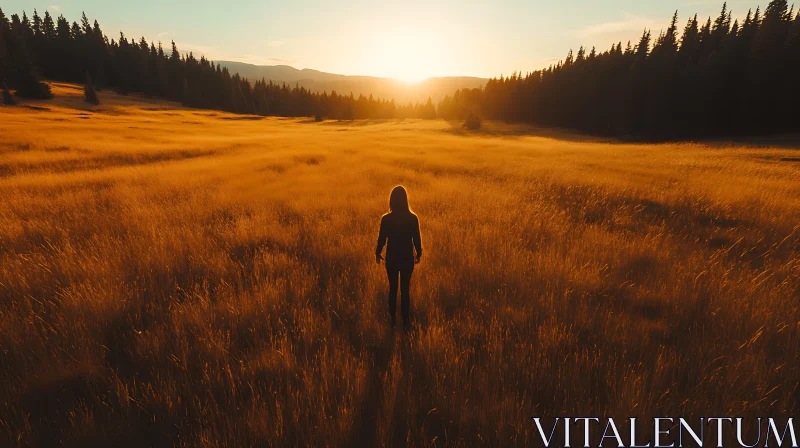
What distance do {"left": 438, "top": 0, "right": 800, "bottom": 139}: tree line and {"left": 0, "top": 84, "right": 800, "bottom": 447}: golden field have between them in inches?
2100

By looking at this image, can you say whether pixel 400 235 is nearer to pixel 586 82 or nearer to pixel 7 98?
pixel 7 98

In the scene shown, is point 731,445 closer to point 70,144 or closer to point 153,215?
point 153,215

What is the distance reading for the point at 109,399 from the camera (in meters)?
2.42

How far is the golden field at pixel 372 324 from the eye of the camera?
2320 mm

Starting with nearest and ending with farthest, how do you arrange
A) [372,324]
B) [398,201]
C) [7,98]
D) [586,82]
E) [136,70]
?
[372,324]
[398,201]
[7,98]
[586,82]
[136,70]

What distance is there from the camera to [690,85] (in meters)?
45.5

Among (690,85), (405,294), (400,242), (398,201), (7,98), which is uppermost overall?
(690,85)

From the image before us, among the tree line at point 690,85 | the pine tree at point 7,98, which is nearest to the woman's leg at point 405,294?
the tree line at point 690,85

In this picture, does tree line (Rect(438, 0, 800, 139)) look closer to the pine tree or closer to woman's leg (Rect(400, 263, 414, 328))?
woman's leg (Rect(400, 263, 414, 328))

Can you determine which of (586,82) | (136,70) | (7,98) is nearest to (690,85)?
(586,82)

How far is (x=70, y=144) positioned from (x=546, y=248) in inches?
1073

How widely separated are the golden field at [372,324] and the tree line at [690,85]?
→ 5335 cm

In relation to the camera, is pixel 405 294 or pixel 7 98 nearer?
pixel 405 294

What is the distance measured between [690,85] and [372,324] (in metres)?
64.0
